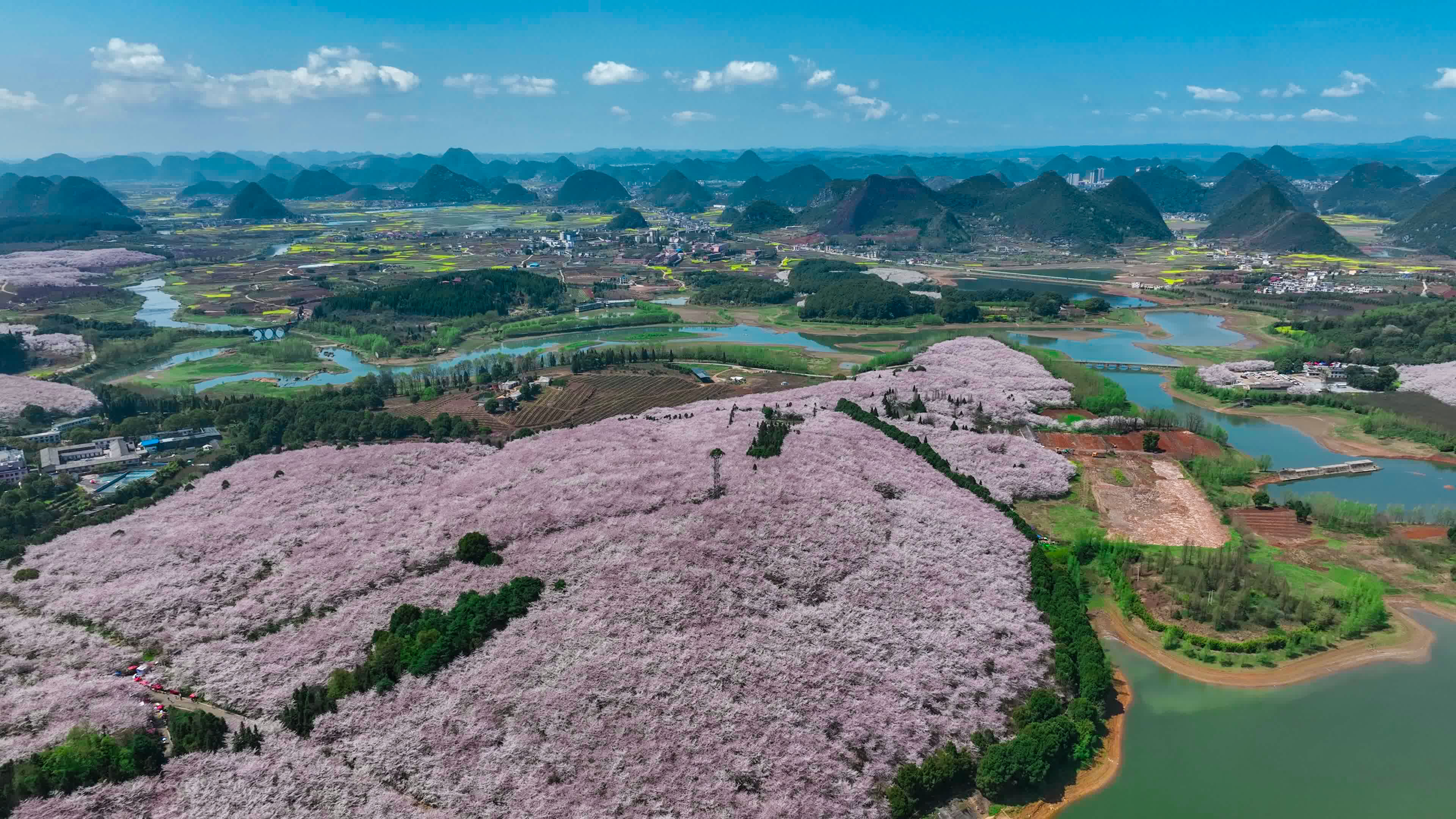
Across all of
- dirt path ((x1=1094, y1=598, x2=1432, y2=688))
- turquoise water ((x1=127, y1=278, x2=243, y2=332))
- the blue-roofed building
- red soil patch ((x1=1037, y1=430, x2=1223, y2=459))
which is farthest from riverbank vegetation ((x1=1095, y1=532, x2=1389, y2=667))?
turquoise water ((x1=127, y1=278, x2=243, y2=332))

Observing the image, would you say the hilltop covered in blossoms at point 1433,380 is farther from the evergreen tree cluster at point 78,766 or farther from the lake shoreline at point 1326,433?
the evergreen tree cluster at point 78,766

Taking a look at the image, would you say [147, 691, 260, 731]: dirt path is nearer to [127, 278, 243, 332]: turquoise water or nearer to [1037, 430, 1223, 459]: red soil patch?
[1037, 430, 1223, 459]: red soil patch

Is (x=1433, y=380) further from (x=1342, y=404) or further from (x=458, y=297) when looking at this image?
(x=458, y=297)

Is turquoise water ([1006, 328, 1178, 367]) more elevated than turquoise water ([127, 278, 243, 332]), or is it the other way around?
turquoise water ([127, 278, 243, 332])

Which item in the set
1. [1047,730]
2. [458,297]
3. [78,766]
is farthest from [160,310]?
[1047,730]

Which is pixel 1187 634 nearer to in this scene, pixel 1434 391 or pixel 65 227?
pixel 1434 391

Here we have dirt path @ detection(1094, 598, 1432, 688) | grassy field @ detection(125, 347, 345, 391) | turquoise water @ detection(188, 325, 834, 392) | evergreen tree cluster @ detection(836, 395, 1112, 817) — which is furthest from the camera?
turquoise water @ detection(188, 325, 834, 392)

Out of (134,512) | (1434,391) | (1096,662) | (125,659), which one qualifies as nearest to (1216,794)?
(1096,662)
